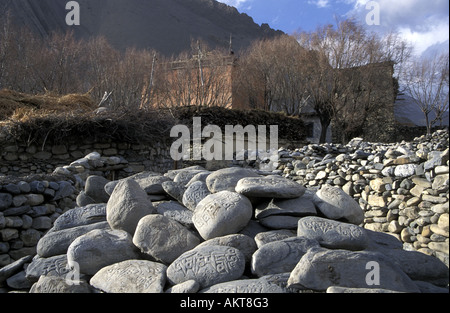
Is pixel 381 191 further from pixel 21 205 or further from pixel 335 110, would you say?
pixel 335 110

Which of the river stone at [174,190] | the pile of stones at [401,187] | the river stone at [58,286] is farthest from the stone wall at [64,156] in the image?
the river stone at [58,286]

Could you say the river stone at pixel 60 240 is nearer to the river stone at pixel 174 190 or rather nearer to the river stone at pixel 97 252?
the river stone at pixel 97 252

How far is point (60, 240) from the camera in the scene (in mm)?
3684

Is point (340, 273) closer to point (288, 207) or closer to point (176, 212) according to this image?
point (288, 207)

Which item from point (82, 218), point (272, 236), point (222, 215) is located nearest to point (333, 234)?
point (272, 236)

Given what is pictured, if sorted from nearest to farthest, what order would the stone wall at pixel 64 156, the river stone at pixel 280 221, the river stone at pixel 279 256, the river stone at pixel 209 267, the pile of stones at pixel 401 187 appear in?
the river stone at pixel 209 267
the river stone at pixel 279 256
the river stone at pixel 280 221
the pile of stones at pixel 401 187
the stone wall at pixel 64 156

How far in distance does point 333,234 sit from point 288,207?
1.82 ft

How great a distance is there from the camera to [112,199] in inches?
149

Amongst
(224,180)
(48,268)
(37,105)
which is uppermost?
(37,105)

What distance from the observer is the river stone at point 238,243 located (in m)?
3.11

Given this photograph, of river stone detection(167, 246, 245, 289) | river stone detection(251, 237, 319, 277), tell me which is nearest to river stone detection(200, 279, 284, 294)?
river stone detection(167, 246, 245, 289)

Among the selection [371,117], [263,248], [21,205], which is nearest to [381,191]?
[263,248]

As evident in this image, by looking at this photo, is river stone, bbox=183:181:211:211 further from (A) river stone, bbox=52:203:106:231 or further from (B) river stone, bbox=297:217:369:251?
(B) river stone, bbox=297:217:369:251

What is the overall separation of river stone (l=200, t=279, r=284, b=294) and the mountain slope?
43847 millimetres
